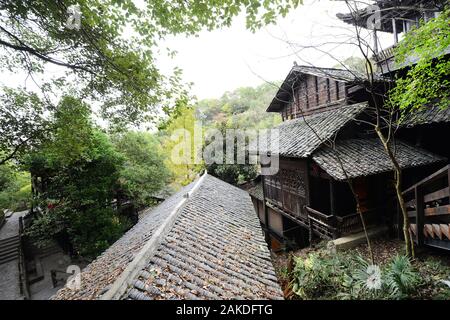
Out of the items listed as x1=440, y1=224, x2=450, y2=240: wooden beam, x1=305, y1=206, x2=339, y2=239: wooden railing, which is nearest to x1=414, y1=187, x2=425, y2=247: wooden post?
x1=440, y1=224, x2=450, y2=240: wooden beam

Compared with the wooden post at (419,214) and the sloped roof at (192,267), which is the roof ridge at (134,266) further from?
the wooden post at (419,214)

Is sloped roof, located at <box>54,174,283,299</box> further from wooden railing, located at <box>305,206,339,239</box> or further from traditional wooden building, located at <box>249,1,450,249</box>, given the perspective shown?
traditional wooden building, located at <box>249,1,450,249</box>

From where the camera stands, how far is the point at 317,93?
43.7ft

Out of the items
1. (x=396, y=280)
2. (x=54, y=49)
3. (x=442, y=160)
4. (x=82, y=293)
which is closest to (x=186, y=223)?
(x=82, y=293)

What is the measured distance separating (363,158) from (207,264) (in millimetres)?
8062

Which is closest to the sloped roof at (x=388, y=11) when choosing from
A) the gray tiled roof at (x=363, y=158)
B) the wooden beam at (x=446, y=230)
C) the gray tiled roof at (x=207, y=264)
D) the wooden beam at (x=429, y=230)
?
the gray tiled roof at (x=363, y=158)

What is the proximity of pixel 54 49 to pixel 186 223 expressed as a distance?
605cm

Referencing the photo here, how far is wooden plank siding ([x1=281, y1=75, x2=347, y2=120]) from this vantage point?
1175cm

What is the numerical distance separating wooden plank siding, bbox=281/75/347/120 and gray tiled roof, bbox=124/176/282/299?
799 cm

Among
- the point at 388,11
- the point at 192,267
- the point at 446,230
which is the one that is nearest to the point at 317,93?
the point at 388,11

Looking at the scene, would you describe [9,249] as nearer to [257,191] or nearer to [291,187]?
[257,191]

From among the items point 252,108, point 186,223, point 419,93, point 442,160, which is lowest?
point 186,223

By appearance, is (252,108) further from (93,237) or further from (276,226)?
(93,237)
